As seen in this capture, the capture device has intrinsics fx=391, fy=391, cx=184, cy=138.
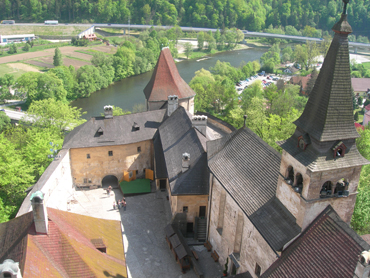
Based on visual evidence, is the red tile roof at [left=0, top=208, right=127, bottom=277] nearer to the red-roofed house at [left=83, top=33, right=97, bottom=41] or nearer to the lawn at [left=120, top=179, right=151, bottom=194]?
the lawn at [left=120, top=179, right=151, bottom=194]

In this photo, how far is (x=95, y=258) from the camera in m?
20.0

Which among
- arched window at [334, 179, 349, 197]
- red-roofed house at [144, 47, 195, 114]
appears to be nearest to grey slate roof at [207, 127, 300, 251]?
arched window at [334, 179, 349, 197]

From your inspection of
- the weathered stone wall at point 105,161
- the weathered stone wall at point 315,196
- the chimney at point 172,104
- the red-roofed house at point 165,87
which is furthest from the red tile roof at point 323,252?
the red-roofed house at point 165,87

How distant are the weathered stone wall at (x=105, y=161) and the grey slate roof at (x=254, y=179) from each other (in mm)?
12138

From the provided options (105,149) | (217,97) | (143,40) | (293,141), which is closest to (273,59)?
(143,40)

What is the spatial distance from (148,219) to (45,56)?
301 ft

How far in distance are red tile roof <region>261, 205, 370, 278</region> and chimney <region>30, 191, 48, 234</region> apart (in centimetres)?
1104

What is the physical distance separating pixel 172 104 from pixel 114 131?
6629mm

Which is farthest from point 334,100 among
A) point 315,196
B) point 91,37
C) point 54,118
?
point 91,37

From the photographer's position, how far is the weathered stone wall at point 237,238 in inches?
844

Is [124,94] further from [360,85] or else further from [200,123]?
[200,123]

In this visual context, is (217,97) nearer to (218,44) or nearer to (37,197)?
(37,197)

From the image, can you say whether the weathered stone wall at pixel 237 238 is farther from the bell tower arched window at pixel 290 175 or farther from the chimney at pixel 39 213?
the chimney at pixel 39 213

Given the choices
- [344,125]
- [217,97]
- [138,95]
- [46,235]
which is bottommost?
[138,95]
